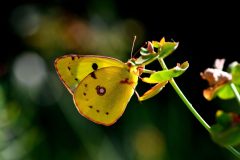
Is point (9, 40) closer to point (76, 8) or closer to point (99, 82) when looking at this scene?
point (76, 8)

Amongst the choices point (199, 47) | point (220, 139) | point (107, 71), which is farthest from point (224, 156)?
point (220, 139)

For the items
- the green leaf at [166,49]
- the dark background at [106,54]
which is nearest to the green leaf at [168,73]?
the green leaf at [166,49]

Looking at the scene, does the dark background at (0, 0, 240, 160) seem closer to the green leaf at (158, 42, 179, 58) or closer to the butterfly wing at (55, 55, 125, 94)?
the butterfly wing at (55, 55, 125, 94)

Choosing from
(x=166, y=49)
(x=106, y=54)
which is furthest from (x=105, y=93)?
(x=106, y=54)

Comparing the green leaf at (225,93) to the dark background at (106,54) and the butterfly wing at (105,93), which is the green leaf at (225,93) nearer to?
the butterfly wing at (105,93)

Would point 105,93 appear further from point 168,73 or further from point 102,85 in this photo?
point 168,73

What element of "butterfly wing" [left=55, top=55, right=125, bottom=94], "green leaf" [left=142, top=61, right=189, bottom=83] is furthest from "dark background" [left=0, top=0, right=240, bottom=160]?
"green leaf" [left=142, top=61, right=189, bottom=83]
